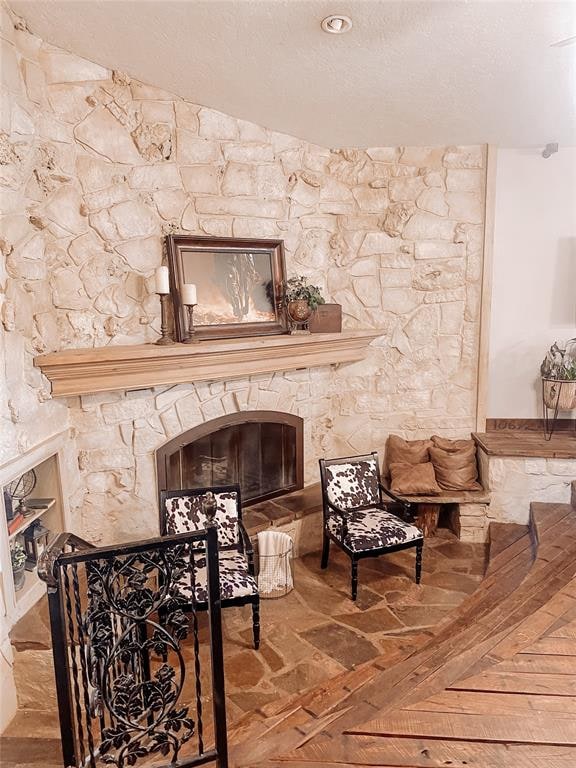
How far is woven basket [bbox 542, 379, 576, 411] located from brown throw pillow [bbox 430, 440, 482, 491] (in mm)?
678

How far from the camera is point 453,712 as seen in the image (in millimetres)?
1690

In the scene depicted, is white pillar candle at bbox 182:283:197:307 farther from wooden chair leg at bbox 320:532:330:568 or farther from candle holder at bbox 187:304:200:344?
wooden chair leg at bbox 320:532:330:568

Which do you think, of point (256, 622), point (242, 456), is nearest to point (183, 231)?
point (242, 456)

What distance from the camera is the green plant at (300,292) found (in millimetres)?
3438

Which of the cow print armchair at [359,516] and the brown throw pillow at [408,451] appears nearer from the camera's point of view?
Result: the cow print armchair at [359,516]

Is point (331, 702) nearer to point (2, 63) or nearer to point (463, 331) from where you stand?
point (463, 331)

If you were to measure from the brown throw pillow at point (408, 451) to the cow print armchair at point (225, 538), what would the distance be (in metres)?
1.49

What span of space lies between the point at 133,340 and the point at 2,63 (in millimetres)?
1364

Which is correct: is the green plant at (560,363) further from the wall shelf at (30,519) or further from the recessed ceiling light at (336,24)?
the wall shelf at (30,519)

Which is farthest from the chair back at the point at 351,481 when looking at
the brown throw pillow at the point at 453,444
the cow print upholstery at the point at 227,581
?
the cow print upholstery at the point at 227,581

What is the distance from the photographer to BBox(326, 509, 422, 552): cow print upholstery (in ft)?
10.1

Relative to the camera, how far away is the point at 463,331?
397cm

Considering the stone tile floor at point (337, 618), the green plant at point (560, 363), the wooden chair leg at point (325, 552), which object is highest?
the green plant at point (560, 363)

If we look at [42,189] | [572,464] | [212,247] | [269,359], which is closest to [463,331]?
[572,464]
